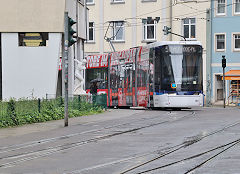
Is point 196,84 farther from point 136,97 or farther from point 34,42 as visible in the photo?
point 34,42

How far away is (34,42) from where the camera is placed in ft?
88.9

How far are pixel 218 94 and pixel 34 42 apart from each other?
86.2 feet

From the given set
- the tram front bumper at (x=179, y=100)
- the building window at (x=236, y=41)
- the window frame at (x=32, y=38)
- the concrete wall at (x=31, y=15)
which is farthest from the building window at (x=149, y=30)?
the concrete wall at (x=31, y=15)

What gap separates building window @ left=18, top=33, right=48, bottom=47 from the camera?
88.6ft

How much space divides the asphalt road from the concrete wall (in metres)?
8.00

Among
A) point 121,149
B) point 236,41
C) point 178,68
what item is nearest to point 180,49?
point 178,68

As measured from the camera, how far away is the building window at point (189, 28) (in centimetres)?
5062

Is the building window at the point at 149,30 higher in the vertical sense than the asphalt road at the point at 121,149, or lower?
higher

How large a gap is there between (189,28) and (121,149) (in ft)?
127

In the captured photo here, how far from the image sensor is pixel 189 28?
50688 mm

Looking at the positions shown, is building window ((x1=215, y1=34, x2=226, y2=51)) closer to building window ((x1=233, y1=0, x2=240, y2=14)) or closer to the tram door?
building window ((x1=233, y1=0, x2=240, y2=14))

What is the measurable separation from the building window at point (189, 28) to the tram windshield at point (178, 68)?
2031cm

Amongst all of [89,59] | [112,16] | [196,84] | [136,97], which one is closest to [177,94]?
[196,84]

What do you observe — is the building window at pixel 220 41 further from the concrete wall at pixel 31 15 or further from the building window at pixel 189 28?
the concrete wall at pixel 31 15
